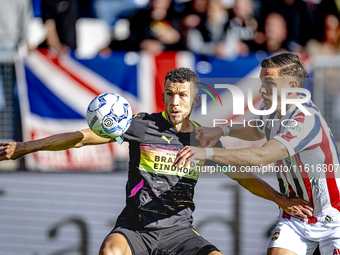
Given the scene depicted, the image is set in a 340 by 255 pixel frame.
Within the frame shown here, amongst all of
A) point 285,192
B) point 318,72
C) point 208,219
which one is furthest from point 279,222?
point 318,72

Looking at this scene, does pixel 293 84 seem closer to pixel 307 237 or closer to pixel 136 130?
pixel 307 237

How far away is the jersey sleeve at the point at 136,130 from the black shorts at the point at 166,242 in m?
0.90

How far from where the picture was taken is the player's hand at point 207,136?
467cm

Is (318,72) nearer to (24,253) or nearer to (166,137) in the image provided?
(166,137)

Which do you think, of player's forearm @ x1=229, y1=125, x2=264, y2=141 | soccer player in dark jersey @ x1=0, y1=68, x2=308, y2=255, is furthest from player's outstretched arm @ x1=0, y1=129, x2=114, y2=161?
player's forearm @ x1=229, y1=125, x2=264, y2=141

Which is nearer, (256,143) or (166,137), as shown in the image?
(166,137)

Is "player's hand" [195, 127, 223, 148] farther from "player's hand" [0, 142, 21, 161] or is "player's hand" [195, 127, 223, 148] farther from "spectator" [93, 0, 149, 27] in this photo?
"spectator" [93, 0, 149, 27]

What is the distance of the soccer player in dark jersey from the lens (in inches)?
172

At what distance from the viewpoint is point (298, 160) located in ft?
14.5

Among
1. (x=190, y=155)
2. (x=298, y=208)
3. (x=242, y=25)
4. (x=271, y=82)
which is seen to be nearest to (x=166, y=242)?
(x=190, y=155)

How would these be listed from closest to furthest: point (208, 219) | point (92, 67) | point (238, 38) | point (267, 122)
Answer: point (267, 122) → point (208, 219) → point (92, 67) → point (238, 38)

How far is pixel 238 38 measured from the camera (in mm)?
7930

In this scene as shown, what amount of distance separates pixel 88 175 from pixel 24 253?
1.43 meters

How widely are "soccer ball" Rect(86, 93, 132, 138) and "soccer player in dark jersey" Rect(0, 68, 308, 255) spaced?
322mm
